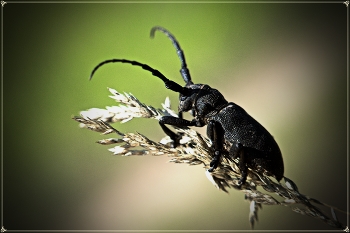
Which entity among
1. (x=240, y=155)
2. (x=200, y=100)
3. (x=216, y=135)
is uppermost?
(x=200, y=100)

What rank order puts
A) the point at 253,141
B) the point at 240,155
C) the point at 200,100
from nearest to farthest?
the point at 240,155
the point at 253,141
the point at 200,100

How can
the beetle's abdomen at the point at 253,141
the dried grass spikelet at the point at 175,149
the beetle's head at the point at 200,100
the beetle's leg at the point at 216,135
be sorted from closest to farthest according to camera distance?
the dried grass spikelet at the point at 175,149 < the beetle's leg at the point at 216,135 < the beetle's abdomen at the point at 253,141 < the beetle's head at the point at 200,100

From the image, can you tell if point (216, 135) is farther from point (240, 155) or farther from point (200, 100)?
point (200, 100)

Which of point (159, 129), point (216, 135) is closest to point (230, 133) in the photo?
point (216, 135)

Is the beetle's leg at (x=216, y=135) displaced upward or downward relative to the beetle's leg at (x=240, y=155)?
upward

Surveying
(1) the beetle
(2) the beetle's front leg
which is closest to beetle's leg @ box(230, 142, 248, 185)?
(1) the beetle

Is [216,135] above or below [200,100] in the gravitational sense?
below

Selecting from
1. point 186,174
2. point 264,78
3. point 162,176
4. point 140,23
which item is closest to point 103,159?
point 162,176

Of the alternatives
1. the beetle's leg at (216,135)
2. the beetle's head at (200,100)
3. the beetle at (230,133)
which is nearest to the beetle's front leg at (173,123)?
the beetle at (230,133)

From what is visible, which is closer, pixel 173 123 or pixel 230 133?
pixel 173 123

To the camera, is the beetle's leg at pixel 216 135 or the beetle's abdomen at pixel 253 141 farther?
the beetle's abdomen at pixel 253 141

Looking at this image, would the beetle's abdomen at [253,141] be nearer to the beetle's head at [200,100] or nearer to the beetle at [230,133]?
the beetle at [230,133]
